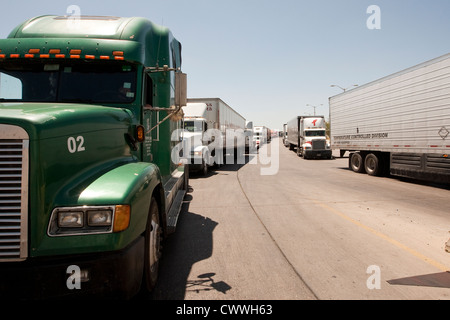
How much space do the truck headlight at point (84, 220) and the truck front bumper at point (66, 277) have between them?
20 cm

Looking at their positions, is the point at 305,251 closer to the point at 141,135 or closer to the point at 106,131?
the point at 141,135

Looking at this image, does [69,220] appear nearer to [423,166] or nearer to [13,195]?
[13,195]

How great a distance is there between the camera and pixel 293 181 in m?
13.2

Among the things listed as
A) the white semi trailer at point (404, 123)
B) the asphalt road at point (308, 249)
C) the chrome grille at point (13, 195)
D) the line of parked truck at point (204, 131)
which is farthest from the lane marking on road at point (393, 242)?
the line of parked truck at point (204, 131)

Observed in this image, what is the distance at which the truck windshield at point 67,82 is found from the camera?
4.18 m

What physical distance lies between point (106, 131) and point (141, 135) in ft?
2.74

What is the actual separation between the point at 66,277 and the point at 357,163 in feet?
55.2

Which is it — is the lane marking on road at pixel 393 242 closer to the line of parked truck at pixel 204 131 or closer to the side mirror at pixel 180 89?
the side mirror at pixel 180 89

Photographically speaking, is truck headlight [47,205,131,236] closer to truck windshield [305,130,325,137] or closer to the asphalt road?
the asphalt road

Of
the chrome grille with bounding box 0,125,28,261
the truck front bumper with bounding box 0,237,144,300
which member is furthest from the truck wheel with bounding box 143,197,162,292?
the chrome grille with bounding box 0,125,28,261

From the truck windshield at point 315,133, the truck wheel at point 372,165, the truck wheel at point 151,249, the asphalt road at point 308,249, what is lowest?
the asphalt road at point 308,249

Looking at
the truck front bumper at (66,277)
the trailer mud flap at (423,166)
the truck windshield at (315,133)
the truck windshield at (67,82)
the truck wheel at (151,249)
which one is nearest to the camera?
the truck front bumper at (66,277)

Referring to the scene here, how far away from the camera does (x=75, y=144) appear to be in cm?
295

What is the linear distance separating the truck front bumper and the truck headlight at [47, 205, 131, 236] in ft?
0.66
